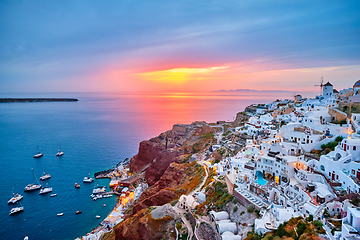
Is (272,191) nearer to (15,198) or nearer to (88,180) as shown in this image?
(88,180)

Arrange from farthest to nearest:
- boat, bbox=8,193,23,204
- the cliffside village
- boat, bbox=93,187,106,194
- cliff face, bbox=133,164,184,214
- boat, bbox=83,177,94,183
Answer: boat, bbox=83,177,94,183 < boat, bbox=93,187,106,194 < boat, bbox=8,193,23,204 < cliff face, bbox=133,164,184,214 < the cliffside village

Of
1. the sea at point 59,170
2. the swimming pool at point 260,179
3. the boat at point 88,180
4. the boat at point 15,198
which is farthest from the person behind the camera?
A: the boat at point 88,180

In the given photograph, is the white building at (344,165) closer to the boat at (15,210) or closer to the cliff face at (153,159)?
the cliff face at (153,159)

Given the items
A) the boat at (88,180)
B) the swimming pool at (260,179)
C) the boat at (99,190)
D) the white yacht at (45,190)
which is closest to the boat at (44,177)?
the white yacht at (45,190)

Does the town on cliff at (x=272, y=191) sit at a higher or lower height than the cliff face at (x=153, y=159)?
higher

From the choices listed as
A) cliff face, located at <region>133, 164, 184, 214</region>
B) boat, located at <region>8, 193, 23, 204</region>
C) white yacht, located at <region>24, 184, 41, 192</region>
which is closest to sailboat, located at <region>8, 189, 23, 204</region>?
boat, located at <region>8, 193, 23, 204</region>

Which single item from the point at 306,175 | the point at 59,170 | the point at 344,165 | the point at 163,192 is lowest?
the point at 59,170

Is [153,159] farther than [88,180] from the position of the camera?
Yes

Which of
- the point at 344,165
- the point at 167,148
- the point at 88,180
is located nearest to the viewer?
the point at 344,165

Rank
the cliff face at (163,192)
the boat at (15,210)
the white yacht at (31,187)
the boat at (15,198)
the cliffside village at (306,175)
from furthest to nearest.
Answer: the white yacht at (31,187)
the boat at (15,198)
the boat at (15,210)
the cliff face at (163,192)
the cliffside village at (306,175)

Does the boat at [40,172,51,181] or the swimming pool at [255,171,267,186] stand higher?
the swimming pool at [255,171,267,186]

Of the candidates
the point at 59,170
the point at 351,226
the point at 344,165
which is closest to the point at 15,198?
the point at 59,170

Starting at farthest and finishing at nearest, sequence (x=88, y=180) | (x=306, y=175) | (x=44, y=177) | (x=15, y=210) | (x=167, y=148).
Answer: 1. (x=167, y=148)
2. (x=44, y=177)
3. (x=88, y=180)
4. (x=15, y=210)
5. (x=306, y=175)

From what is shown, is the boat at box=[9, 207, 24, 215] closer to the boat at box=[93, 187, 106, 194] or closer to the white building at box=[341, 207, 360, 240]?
the boat at box=[93, 187, 106, 194]
